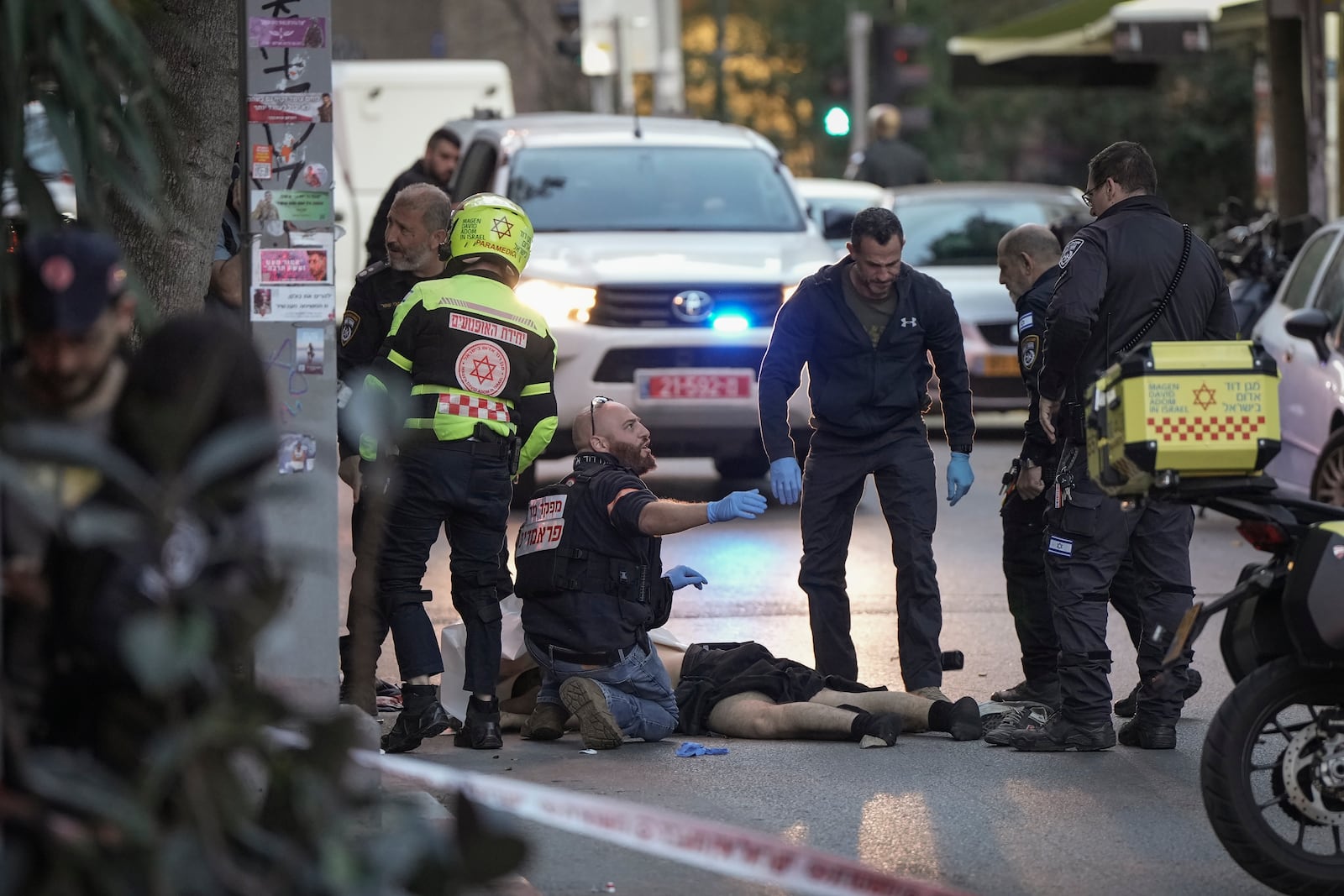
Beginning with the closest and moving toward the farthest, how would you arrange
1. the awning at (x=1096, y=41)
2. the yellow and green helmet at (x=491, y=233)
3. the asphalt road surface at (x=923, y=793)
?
the asphalt road surface at (x=923, y=793)
the yellow and green helmet at (x=491, y=233)
the awning at (x=1096, y=41)

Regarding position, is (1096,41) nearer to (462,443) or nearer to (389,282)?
(389,282)

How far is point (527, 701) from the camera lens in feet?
25.0

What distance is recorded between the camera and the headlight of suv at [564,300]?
11969mm

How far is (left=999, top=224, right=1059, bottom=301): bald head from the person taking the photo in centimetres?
799

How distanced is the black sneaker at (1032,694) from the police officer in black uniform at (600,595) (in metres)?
1.27

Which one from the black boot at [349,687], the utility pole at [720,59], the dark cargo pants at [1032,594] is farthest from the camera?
the utility pole at [720,59]

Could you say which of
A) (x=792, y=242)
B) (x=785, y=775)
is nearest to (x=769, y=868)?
(x=785, y=775)

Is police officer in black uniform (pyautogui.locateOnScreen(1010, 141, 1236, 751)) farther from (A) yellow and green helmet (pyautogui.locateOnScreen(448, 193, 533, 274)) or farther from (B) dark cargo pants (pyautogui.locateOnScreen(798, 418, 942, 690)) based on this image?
(A) yellow and green helmet (pyautogui.locateOnScreen(448, 193, 533, 274))

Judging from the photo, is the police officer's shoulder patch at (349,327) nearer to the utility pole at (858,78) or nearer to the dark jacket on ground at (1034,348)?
the dark jacket on ground at (1034,348)

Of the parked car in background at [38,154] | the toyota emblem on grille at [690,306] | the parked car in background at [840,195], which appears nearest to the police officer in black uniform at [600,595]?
the parked car in background at [38,154]

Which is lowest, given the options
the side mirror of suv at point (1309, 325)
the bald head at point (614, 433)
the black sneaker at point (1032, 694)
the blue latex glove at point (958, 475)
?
the black sneaker at point (1032, 694)

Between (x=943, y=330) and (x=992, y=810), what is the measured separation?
2.23m

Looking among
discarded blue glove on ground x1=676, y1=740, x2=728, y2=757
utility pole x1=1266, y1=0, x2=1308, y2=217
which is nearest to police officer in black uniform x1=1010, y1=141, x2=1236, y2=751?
discarded blue glove on ground x1=676, y1=740, x2=728, y2=757

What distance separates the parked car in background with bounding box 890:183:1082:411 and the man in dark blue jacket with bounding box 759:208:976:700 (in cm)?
767
